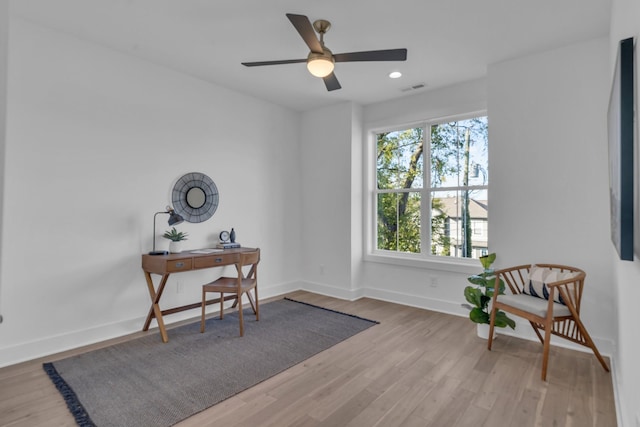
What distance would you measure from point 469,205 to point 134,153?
3643 millimetres

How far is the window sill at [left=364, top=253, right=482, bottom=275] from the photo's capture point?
392 cm

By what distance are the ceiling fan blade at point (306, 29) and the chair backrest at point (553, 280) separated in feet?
7.83

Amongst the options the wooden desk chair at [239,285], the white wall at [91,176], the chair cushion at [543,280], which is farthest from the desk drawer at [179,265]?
the chair cushion at [543,280]

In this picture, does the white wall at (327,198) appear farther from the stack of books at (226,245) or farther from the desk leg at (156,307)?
the desk leg at (156,307)

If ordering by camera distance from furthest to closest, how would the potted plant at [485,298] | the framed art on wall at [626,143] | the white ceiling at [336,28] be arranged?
1. the potted plant at [485,298]
2. the white ceiling at [336,28]
3. the framed art on wall at [626,143]

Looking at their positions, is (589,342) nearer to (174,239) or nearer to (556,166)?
(556,166)

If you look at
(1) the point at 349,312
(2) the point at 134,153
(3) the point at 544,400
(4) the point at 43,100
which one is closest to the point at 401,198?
(1) the point at 349,312

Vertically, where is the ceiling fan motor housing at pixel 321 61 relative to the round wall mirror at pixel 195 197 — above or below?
above

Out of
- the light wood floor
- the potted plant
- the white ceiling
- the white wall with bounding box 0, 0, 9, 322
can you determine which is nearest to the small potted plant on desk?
the light wood floor

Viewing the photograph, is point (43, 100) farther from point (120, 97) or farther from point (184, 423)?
point (184, 423)

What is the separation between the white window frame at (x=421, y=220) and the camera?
4.04 metres

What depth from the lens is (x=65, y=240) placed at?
2.97 meters

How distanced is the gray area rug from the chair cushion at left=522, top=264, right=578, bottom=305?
5.10 feet

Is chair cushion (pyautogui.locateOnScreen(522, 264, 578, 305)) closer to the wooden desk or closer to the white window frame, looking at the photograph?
the white window frame
